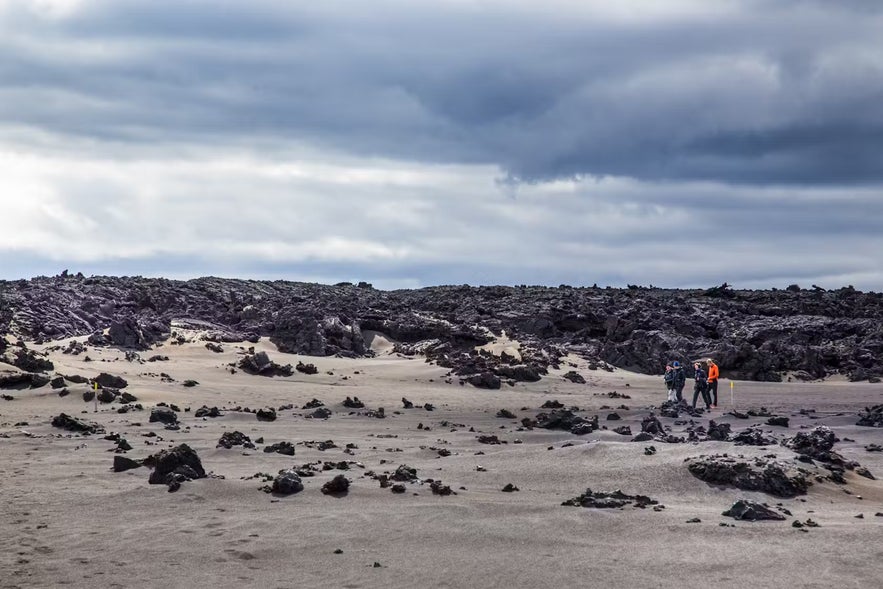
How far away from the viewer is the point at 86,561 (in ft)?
32.3

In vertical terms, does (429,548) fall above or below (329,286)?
below

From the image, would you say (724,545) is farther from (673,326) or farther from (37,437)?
(673,326)

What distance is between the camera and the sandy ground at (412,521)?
369 inches

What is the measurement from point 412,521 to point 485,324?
30065 mm

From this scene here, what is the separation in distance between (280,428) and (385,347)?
17809 millimetres

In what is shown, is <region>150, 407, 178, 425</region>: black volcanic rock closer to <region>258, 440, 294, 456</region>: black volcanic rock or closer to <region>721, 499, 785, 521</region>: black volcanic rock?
<region>258, 440, 294, 456</region>: black volcanic rock

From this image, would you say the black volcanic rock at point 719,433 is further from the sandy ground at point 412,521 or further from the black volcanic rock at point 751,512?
the black volcanic rock at point 751,512

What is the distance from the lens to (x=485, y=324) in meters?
41.4

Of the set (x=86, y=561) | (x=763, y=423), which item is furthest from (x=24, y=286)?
(x=86, y=561)

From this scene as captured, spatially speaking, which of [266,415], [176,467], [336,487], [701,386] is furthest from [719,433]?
[176,467]

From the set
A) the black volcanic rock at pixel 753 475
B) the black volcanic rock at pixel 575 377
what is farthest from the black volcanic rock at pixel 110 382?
the black volcanic rock at pixel 753 475

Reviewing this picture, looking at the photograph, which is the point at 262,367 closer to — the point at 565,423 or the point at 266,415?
the point at 266,415

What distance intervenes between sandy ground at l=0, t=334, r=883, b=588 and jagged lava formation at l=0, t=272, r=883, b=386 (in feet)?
45.7

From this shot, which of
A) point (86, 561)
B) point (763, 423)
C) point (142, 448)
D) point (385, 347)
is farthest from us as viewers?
point (385, 347)
